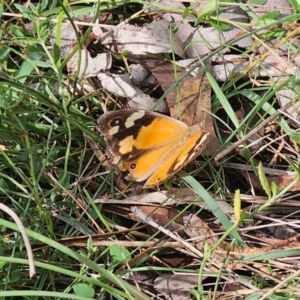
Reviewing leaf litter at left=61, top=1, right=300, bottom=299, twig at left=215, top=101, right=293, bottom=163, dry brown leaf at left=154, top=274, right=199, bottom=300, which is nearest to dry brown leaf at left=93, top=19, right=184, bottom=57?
leaf litter at left=61, top=1, right=300, bottom=299

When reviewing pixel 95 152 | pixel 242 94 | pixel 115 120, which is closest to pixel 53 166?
pixel 95 152

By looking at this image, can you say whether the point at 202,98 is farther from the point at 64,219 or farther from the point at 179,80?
the point at 64,219

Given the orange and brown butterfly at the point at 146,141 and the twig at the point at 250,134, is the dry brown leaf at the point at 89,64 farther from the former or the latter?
the twig at the point at 250,134

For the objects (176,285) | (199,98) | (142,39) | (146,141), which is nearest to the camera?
(176,285)

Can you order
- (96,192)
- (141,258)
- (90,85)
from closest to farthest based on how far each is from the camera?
(141,258)
(96,192)
(90,85)

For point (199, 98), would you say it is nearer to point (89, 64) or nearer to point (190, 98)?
point (190, 98)

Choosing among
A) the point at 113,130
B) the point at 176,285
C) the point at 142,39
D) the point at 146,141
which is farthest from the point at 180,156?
the point at 142,39
